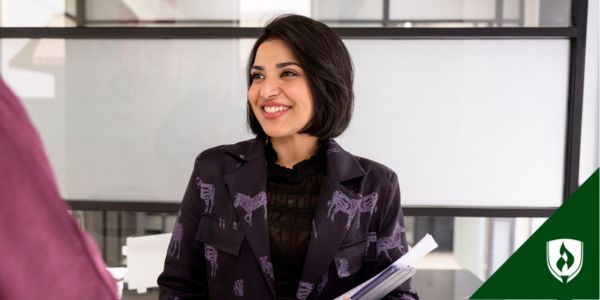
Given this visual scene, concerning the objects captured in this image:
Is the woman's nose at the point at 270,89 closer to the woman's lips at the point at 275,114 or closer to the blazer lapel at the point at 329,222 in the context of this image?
the woman's lips at the point at 275,114

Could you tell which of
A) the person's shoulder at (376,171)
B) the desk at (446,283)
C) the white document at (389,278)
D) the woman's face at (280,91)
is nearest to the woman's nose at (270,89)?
the woman's face at (280,91)

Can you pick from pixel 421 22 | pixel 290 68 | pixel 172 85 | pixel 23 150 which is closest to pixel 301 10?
pixel 421 22

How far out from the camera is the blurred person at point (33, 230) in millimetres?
255

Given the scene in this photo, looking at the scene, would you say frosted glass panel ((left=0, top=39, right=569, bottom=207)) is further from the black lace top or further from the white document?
the white document

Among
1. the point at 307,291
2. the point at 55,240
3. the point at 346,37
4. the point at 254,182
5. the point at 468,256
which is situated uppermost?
the point at 346,37

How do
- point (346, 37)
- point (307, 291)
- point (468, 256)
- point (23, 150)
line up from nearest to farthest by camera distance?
point (23, 150), point (307, 291), point (346, 37), point (468, 256)

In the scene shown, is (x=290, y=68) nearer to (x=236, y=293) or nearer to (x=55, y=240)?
(x=236, y=293)

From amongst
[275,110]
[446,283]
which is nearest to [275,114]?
[275,110]

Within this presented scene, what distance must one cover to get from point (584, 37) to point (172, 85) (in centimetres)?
159

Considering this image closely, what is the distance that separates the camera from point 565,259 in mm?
1095

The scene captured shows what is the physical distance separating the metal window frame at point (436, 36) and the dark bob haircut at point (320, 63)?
1.96 ft

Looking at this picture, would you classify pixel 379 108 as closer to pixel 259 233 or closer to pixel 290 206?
pixel 290 206

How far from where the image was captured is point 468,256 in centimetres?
193

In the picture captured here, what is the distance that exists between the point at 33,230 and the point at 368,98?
65.7 inches
